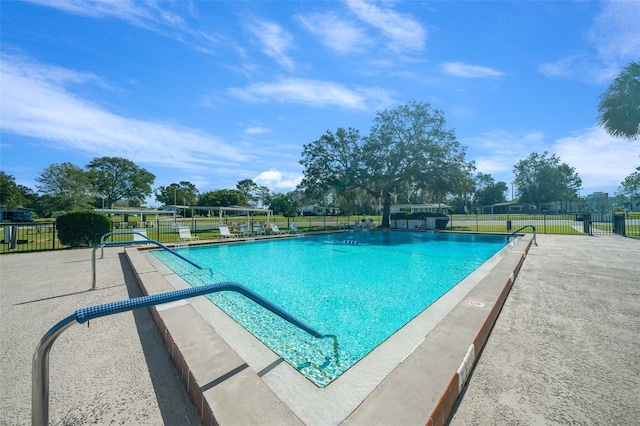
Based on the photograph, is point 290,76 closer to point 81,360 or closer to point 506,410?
point 81,360

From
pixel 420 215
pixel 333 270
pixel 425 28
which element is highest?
pixel 425 28

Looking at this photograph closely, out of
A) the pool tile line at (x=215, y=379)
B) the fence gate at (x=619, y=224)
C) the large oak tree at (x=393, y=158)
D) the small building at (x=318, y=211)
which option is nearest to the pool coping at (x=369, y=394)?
the pool tile line at (x=215, y=379)

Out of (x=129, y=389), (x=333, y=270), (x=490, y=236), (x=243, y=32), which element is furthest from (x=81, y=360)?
(x=490, y=236)

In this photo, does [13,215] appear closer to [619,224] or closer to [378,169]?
[378,169]

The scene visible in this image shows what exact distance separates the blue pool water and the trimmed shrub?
3671 millimetres

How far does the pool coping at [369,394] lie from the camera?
1773 millimetres

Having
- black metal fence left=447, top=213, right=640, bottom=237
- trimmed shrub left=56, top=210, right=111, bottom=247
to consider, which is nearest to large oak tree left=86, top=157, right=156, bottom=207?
trimmed shrub left=56, top=210, right=111, bottom=247

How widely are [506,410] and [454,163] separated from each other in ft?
74.4

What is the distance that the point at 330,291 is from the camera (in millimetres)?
6246

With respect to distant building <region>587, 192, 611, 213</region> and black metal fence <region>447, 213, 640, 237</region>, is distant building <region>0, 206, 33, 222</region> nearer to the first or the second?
black metal fence <region>447, 213, 640, 237</region>

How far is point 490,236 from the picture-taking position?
16.9m

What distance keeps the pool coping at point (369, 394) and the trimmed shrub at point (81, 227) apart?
1175 cm

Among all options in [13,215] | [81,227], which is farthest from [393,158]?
[13,215]

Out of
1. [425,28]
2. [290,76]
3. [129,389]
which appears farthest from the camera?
[290,76]
